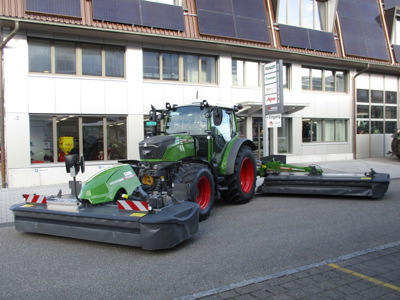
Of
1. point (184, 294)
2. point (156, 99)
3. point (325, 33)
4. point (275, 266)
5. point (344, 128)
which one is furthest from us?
point (344, 128)

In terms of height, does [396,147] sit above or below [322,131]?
below

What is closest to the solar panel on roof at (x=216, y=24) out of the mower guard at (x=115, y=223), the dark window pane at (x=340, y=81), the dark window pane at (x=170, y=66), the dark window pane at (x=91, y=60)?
the dark window pane at (x=170, y=66)

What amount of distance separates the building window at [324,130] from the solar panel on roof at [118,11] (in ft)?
32.3

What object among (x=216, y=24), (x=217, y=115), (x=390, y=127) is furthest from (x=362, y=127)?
(x=217, y=115)

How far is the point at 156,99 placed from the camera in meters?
13.9

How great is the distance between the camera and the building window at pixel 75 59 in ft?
39.5

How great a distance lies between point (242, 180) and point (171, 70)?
6.86 m

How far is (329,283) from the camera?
3.99m

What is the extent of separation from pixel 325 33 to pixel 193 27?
7.52 meters

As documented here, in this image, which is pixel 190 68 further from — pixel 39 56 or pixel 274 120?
pixel 39 56

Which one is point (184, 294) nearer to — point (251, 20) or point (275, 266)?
point (275, 266)

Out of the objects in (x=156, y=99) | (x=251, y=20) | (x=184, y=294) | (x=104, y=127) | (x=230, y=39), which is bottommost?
(x=184, y=294)

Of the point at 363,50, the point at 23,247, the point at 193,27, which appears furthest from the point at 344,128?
the point at 23,247

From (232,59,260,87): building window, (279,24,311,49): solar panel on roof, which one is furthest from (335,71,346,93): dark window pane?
(232,59,260,87): building window
